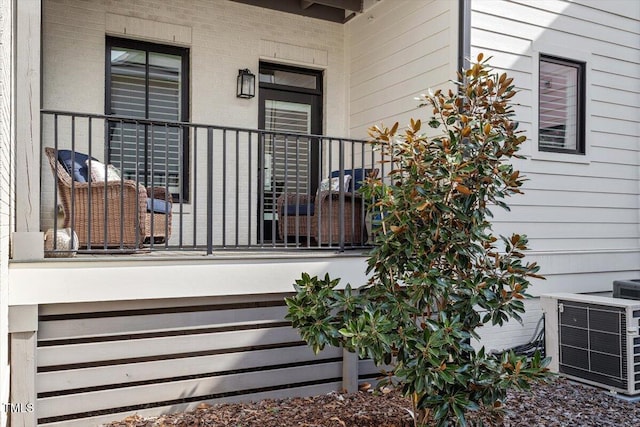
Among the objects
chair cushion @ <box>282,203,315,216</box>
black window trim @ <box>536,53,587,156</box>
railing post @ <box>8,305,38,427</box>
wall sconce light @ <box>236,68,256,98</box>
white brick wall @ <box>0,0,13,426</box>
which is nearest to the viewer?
white brick wall @ <box>0,0,13,426</box>

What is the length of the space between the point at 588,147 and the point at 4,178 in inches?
192

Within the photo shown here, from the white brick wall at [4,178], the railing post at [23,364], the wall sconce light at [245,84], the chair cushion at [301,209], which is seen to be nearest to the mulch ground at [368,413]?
the railing post at [23,364]

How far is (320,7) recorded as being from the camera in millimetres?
5852

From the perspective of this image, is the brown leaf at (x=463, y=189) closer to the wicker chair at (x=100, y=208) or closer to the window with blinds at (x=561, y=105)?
the wicker chair at (x=100, y=208)

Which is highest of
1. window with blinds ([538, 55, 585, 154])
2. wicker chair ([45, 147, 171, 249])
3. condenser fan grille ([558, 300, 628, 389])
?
window with blinds ([538, 55, 585, 154])

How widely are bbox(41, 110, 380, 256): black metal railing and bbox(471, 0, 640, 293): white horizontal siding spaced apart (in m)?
1.48

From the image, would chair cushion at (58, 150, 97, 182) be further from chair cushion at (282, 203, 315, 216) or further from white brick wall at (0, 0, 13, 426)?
chair cushion at (282, 203, 315, 216)

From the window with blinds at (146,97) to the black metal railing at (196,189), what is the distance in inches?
0.7

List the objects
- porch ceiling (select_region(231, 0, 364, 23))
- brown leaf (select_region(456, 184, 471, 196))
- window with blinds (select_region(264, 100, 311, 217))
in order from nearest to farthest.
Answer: brown leaf (select_region(456, 184, 471, 196)) < porch ceiling (select_region(231, 0, 364, 23)) < window with blinds (select_region(264, 100, 311, 217))

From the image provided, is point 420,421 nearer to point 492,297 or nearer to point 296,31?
point 492,297

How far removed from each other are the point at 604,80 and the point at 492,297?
3.54m

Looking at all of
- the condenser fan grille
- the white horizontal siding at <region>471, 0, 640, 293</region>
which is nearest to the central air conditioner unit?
the condenser fan grille

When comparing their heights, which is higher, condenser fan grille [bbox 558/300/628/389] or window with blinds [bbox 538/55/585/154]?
window with blinds [bbox 538/55/585/154]

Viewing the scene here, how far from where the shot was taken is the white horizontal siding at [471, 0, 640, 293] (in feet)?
15.5
